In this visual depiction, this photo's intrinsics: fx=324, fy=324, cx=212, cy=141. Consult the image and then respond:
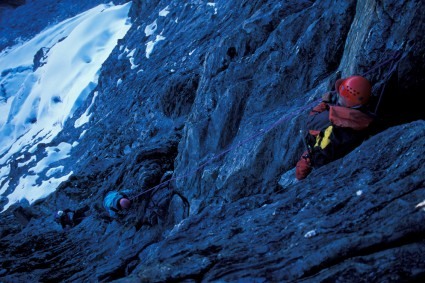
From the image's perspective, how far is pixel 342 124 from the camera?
13.4ft

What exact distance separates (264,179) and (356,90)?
7.68 feet

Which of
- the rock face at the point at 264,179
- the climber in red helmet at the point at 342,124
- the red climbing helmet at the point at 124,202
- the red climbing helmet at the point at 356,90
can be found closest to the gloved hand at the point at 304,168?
the climber in red helmet at the point at 342,124

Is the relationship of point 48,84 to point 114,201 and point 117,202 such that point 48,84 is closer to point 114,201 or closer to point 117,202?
point 114,201

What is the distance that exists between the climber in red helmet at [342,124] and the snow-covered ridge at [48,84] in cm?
1788

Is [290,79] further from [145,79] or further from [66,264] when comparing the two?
[145,79]

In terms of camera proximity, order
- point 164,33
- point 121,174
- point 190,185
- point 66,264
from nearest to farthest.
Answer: point 190,185 < point 66,264 < point 121,174 < point 164,33

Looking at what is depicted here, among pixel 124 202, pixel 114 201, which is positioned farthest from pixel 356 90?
pixel 114 201

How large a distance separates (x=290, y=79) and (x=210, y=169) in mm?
2505

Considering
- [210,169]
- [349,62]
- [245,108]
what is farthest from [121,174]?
[349,62]

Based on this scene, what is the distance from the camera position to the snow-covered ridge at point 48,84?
68.4 ft

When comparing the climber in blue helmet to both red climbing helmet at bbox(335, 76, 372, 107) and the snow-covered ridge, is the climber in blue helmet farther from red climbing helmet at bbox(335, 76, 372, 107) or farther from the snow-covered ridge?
the snow-covered ridge

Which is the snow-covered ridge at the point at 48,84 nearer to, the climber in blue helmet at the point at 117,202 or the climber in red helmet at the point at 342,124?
the climber in blue helmet at the point at 117,202

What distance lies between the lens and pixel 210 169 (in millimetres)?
7031

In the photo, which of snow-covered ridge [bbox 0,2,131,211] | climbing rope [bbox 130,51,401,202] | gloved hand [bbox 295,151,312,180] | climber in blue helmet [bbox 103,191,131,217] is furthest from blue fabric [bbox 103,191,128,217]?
snow-covered ridge [bbox 0,2,131,211]
